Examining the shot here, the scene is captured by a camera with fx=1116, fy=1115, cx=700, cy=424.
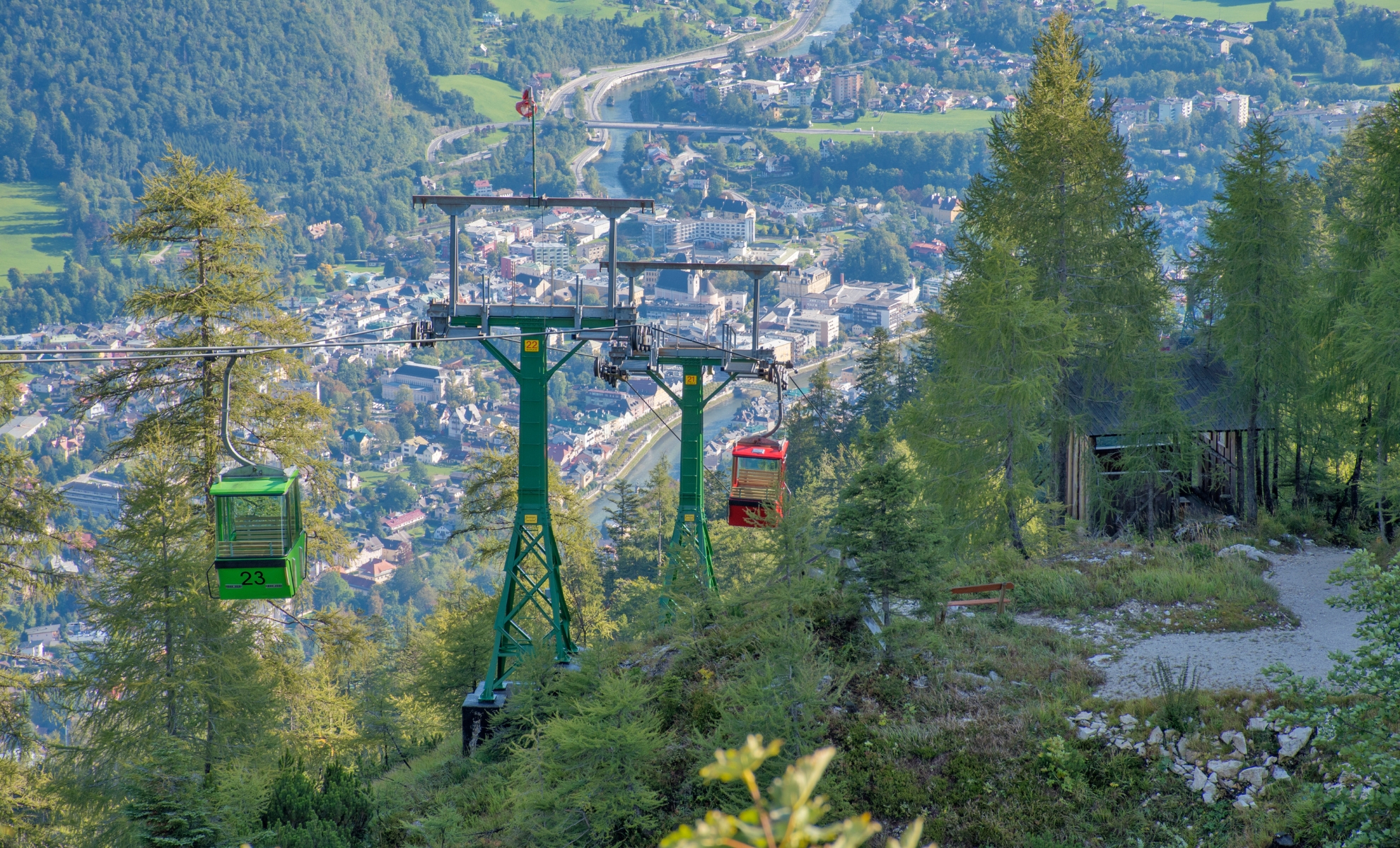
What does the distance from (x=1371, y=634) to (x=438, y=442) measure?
9914cm

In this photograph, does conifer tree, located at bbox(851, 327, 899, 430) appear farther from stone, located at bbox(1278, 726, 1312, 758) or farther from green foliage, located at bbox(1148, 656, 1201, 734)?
stone, located at bbox(1278, 726, 1312, 758)

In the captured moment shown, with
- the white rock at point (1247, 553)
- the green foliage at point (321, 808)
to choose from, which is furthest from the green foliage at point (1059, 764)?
the green foliage at point (321, 808)

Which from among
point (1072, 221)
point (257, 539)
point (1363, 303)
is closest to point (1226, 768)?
point (257, 539)

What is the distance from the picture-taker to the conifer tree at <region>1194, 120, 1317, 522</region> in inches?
803

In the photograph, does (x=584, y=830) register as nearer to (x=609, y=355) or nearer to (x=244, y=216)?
(x=609, y=355)

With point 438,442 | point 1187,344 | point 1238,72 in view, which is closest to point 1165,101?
point 1238,72

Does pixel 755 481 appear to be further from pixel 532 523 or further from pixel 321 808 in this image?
pixel 321 808

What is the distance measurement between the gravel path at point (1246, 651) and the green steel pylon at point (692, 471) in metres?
6.19

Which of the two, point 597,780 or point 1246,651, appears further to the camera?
point 1246,651

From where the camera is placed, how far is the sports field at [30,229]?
15000 cm

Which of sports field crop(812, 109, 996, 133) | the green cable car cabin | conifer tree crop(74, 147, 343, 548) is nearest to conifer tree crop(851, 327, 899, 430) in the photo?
conifer tree crop(74, 147, 343, 548)

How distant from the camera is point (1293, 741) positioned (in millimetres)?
11148

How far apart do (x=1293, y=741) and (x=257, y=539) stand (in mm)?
11220

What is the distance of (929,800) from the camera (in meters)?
11.6
